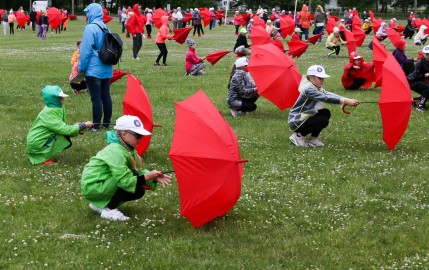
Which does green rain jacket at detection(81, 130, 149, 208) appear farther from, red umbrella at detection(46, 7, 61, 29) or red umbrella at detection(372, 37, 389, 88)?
red umbrella at detection(46, 7, 61, 29)

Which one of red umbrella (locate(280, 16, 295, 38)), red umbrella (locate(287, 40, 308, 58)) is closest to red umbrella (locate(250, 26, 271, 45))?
red umbrella (locate(287, 40, 308, 58))

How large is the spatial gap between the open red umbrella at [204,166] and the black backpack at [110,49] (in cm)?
461

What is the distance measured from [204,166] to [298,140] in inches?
188

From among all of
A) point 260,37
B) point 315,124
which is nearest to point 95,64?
point 315,124

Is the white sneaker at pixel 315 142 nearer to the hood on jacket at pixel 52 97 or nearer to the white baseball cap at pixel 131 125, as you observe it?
the hood on jacket at pixel 52 97

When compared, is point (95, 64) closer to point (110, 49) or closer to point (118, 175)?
point (110, 49)

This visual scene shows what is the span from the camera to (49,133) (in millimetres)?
8961

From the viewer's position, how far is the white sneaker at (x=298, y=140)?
1045cm

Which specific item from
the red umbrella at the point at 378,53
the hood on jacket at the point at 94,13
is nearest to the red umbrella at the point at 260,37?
the red umbrella at the point at 378,53

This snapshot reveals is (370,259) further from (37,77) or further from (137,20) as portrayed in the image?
(137,20)

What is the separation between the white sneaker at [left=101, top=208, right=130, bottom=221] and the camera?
263 inches

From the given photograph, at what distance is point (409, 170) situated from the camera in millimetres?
8906

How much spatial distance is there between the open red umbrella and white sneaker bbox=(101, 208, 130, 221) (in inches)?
34.0

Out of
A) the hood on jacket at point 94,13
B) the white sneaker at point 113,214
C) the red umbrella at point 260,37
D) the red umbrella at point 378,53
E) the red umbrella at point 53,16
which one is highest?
the hood on jacket at point 94,13
